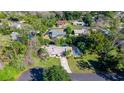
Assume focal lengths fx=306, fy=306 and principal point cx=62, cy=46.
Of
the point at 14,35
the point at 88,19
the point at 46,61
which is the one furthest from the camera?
the point at 88,19

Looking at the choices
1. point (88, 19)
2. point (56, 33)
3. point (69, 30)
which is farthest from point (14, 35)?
Result: point (88, 19)

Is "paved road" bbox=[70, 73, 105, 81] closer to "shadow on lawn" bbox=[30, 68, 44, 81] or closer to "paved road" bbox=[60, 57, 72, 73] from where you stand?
"paved road" bbox=[60, 57, 72, 73]

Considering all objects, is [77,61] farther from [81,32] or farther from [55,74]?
[55,74]

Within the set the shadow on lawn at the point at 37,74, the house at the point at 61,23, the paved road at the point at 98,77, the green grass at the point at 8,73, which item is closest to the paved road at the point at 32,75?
the shadow on lawn at the point at 37,74

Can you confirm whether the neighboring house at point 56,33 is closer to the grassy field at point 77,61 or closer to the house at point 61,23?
the house at point 61,23

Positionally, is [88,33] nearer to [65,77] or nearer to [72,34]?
[72,34]
